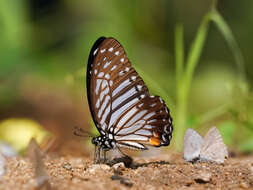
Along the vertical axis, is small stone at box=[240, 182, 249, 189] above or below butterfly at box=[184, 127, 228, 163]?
below

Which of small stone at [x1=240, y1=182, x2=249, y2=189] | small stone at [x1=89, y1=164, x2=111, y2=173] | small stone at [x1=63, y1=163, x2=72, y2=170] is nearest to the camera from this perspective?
small stone at [x1=240, y1=182, x2=249, y2=189]

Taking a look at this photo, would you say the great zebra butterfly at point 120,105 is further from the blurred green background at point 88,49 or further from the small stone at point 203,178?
the blurred green background at point 88,49

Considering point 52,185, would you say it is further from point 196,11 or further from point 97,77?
point 196,11

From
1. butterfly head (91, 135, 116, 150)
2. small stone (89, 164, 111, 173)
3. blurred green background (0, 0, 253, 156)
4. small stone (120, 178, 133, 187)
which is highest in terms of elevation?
blurred green background (0, 0, 253, 156)

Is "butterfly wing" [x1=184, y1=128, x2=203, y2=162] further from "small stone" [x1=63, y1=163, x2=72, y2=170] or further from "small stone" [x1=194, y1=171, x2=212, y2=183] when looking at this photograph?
"small stone" [x1=63, y1=163, x2=72, y2=170]

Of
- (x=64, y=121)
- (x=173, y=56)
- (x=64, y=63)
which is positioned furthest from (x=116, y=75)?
(x=173, y=56)

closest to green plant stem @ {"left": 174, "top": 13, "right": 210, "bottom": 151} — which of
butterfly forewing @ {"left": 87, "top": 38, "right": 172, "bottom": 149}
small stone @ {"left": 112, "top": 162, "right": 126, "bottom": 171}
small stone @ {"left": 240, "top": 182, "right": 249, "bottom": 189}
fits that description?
butterfly forewing @ {"left": 87, "top": 38, "right": 172, "bottom": 149}

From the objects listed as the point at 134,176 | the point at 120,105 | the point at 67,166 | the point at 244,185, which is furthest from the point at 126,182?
the point at 120,105

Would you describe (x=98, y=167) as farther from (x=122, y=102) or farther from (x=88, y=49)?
(x=88, y=49)
